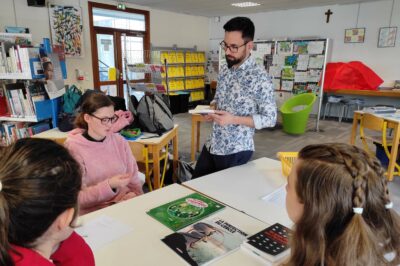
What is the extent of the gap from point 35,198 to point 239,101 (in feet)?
4.35

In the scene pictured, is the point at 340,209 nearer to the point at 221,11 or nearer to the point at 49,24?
the point at 49,24

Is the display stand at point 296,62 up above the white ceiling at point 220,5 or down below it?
below

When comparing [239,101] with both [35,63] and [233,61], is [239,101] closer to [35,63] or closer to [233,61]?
[233,61]

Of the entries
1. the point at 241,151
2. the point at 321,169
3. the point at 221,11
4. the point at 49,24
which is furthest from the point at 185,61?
the point at 321,169

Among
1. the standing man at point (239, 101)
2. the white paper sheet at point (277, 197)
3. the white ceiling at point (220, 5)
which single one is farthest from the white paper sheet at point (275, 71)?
the white paper sheet at point (277, 197)

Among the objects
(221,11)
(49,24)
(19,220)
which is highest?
(221,11)

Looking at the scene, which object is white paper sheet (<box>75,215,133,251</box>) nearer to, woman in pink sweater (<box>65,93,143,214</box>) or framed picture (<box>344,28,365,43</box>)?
woman in pink sweater (<box>65,93,143,214</box>)

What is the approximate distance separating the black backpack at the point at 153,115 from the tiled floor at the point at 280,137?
1.22 metres

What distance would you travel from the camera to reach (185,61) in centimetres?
767

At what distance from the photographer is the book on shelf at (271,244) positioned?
0.96 m

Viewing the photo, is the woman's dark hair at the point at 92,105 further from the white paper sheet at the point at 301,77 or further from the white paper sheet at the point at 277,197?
the white paper sheet at the point at 301,77

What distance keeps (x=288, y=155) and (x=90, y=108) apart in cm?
118

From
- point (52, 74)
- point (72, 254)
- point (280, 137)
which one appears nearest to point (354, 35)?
point (280, 137)

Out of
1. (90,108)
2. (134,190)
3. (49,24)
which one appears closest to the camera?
(90,108)
